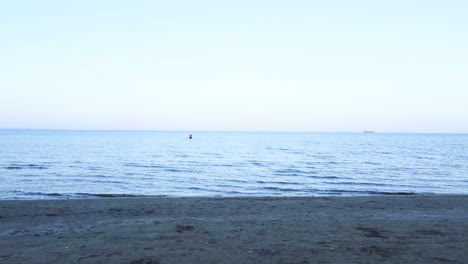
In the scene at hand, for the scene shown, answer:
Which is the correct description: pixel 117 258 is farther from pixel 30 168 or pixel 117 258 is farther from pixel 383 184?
pixel 30 168

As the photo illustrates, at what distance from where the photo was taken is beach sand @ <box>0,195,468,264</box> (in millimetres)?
7246

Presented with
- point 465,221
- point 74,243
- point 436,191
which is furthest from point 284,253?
point 436,191

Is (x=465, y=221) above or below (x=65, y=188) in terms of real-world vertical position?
above

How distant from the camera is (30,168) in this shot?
30.8 metres

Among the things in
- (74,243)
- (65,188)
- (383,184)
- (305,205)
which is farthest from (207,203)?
(383,184)

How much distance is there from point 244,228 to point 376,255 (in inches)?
139

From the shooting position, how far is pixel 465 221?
10992mm

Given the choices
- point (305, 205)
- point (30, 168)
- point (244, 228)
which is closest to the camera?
point (244, 228)

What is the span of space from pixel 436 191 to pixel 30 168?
100.0 feet

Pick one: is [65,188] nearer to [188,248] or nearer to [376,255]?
[188,248]

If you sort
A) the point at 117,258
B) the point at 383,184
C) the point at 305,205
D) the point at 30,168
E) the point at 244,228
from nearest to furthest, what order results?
the point at 117,258, the point at 244,228, the point at 305,205, the point at 383,184, the point at 30,168

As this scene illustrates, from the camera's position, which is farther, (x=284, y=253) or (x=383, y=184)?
(x=383, y=184)

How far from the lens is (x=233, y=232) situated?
30.3ft

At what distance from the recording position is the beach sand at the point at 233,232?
7246 millimetres
